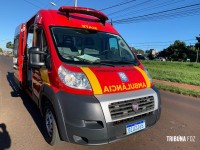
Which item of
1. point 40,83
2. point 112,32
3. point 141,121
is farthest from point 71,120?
point 112,32

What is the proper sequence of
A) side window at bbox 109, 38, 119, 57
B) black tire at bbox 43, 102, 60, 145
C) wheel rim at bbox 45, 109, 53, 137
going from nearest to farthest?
1. black tire at bbox 43, 102, 60, 145
2. wheel rim at bbox 45, 109, 53, 137
3. side window at bbox 109, 38, 119, 57

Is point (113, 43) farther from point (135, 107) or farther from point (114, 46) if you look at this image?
point (135, 107)

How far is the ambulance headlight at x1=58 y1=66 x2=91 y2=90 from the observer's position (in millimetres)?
3639

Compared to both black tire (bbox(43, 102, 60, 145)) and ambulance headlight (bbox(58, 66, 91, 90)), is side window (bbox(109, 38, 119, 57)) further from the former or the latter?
black tire (bbox(43, 102, 60, 145))

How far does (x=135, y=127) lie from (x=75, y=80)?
1208 mm

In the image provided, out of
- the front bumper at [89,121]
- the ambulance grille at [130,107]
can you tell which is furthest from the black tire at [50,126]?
the ambulance grille at [130,107]

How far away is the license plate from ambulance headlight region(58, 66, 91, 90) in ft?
2.87

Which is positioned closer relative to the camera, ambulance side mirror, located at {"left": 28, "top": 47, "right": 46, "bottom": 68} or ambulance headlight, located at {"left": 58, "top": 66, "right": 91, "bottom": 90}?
ambulance headlight, located at {"left": 58, "top": 66, "right": 91, "bottom": 90}

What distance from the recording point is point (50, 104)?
13.0ft

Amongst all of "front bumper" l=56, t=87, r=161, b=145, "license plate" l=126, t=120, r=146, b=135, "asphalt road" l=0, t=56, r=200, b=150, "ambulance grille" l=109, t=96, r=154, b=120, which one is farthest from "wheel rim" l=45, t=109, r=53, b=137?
"license plate" l=126, t=120, r=146, b=135

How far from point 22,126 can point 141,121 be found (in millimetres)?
2653

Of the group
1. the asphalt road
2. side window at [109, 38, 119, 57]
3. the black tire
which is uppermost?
side window at [109, 38, 119, 57]

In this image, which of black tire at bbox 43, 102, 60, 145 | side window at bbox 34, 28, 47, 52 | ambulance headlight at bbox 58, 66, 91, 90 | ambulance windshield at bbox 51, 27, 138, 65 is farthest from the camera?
side window at bbox 34, 28, 47, 52

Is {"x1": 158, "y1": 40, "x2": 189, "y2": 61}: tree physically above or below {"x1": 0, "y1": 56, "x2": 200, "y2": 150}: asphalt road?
above
